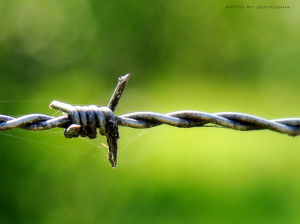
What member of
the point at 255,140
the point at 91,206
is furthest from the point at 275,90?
the point at 91,206

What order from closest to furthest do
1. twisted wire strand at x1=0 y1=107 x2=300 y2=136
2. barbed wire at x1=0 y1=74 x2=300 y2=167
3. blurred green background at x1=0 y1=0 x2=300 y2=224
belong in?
barbed wire at x1=0 y1=74 x2=300 y2=167, twisted wire strand at x1=0 y1=107 x2=300 y2=136, blurred green background at x1=0 y1=0 x2=300 y2=224

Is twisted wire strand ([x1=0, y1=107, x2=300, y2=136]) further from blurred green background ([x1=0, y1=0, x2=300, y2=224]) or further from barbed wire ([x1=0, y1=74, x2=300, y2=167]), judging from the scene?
blurred green background ([x1=0, y1=0, x2=300, y2=224])

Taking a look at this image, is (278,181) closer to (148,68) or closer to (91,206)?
(91,206)

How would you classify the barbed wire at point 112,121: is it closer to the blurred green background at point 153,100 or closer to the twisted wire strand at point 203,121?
the twisted wire strand at point 203,121

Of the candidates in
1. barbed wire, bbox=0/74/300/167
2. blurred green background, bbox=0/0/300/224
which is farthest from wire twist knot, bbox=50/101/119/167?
blurred green background, bbox=0/0/300/224

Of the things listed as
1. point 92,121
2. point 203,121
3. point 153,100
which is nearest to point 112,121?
point 92,121

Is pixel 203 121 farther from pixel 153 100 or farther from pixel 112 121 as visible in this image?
pixel 153 100

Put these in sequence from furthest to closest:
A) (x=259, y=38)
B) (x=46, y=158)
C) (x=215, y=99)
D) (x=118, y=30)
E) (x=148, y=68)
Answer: (x=118, y=30), (x=259, y=38), (x=148, y=68), (x=215, y=99), (x=46, y=158)
